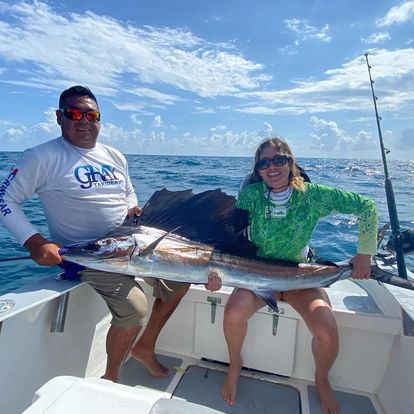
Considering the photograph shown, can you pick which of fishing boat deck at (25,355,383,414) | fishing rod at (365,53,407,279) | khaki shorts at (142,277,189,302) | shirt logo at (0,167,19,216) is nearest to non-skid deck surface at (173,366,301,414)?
fishing boat deck at (25,355,383,414)

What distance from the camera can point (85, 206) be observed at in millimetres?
1830

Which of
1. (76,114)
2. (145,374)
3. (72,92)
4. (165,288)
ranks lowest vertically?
(145,374)

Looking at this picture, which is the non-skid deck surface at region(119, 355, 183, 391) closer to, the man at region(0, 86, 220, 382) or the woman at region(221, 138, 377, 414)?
the man at region(0, 86, 220, 382)

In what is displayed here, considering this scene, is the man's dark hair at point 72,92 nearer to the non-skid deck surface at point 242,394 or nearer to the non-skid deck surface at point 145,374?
the non-skid deck surface at point 145,374

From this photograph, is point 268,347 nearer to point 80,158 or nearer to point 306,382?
point 306,382

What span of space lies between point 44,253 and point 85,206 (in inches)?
14.8

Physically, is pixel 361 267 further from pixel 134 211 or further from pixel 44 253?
pixel 44 253

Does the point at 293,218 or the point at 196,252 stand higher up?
the point at 293,218

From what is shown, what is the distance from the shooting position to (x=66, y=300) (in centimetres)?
163

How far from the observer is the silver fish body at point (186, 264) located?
1.63m

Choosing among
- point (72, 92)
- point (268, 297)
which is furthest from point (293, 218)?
point (72, 92)

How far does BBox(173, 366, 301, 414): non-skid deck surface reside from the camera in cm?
177

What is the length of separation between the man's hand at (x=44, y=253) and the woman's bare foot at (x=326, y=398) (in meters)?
1.47

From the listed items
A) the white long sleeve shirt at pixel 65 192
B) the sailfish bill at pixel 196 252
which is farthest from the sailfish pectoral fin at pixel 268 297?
the white long sleeve shirt at pixel 65 192
